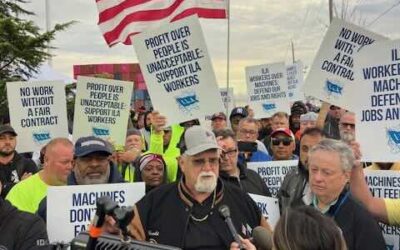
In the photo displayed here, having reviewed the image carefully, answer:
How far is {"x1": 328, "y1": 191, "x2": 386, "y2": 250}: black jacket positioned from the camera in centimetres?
380

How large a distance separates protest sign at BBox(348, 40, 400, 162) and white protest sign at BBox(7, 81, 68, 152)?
4265 mm

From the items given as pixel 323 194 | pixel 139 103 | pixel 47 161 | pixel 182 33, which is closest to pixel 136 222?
pixel 323 194

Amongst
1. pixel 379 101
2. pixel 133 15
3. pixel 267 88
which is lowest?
pixel 379 101

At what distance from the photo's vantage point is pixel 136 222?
412 centimetres

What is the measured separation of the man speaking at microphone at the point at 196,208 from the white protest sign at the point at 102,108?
339 cm

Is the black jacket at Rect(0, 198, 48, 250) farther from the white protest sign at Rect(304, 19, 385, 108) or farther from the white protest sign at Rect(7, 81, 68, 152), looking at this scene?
the white protest sign at Rect(7, 81, 68, 152)

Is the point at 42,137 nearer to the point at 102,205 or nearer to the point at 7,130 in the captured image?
the point at 7,130

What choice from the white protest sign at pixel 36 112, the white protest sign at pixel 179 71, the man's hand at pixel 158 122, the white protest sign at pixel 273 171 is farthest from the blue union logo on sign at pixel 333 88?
the white protest sign at pixel 36 112

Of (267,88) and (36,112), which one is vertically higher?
(267,88)

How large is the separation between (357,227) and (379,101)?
149 cm

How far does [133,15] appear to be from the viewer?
9.18 m

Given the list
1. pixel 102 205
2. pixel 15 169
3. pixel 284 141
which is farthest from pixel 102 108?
pixel 102 205

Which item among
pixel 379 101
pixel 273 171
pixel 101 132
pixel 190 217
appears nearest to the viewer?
pixel 190 217

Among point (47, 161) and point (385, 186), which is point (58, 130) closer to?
point (47, 161)
